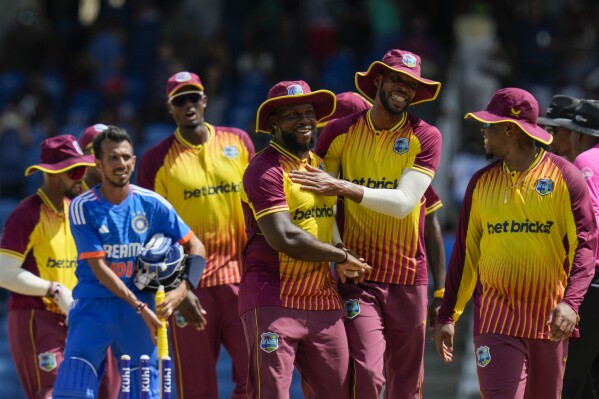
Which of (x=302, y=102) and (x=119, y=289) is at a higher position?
(x=302, y=102)

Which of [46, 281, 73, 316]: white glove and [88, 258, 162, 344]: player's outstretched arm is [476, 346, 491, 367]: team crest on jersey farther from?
[46, 281, 73, 316]: white glove

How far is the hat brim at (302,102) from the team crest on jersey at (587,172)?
5.86 ft

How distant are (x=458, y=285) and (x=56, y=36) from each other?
41.8ft

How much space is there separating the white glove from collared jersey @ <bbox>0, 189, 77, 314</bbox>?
0.22m

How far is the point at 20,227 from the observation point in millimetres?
10141

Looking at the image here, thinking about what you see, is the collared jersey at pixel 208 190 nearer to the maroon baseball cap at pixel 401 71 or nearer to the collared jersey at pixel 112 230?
the collared jersey at pixel 112 230

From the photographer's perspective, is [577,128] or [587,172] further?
[577,128]

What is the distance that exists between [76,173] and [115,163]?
50.5 inches

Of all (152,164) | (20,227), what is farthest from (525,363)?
(20,227)

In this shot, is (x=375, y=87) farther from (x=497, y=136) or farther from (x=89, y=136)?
(x=89, y=136)

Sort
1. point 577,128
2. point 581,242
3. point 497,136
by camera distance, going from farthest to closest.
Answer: point 577,128 < point 497,136 < point 581,242

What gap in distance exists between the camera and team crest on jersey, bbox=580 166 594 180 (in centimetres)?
920

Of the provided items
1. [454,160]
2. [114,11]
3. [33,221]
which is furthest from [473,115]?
[114,11]

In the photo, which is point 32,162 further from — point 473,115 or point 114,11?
point 473,115
